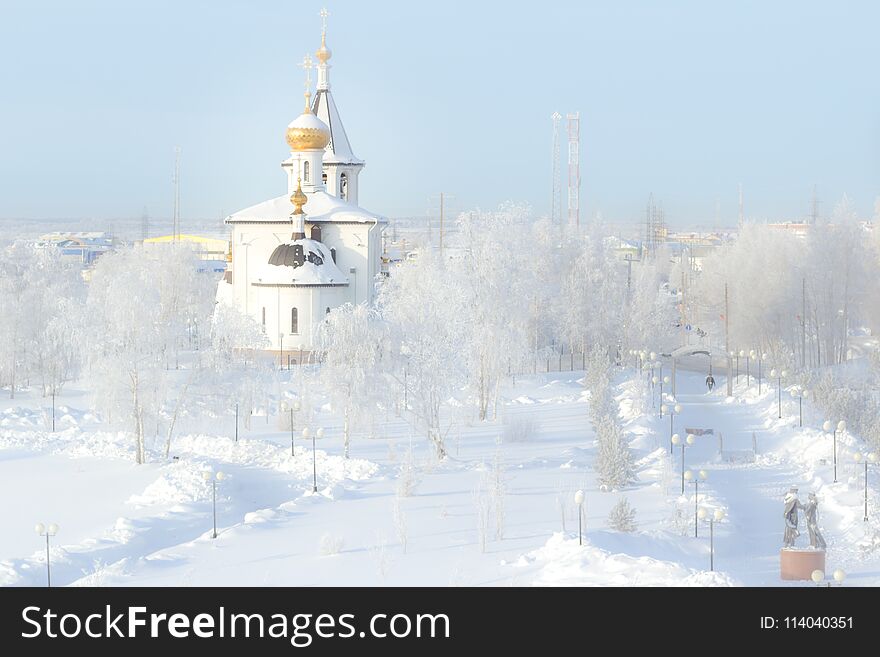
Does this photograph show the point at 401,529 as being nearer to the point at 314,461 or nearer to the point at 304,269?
the point at 314,461

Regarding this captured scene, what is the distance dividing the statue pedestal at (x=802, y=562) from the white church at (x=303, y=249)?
22.0 meters

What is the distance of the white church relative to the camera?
118 ft

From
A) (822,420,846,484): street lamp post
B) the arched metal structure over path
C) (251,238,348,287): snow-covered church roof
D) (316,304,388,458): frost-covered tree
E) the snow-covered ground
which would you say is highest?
(251,238,348,287): snow-covered church roof

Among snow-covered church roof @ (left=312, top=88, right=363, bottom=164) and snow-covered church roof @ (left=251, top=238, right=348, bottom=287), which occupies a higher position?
snow-covered church roof @ (left=312, top=88, right=363, bottom=164)

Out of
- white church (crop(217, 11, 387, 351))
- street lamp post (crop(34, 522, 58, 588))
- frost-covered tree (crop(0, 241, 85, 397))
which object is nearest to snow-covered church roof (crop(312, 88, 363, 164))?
white church (crop(217, 11, 387, 351))

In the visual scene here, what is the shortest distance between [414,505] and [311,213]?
21498 millimetres

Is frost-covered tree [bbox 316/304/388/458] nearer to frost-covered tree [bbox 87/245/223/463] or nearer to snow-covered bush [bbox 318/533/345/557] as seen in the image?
frost-covered tree [bbox 87/245/223/463]

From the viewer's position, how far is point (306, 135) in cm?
3944

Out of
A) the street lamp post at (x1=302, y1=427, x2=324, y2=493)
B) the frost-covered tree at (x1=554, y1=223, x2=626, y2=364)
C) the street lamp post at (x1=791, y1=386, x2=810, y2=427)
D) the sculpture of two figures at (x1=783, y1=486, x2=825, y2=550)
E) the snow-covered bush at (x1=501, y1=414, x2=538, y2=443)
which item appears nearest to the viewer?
the sculpture of two figures at (x1=783, y1=486, x2=825, y2=550)

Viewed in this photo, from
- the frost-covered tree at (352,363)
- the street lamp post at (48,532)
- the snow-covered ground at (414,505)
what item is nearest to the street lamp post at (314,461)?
the snow-covered ground at (414,505)

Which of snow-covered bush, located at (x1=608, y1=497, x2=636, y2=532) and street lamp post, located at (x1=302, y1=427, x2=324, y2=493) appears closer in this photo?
snow-covered bush, located at (x1=608, y1=497, x2=636, y2=532)

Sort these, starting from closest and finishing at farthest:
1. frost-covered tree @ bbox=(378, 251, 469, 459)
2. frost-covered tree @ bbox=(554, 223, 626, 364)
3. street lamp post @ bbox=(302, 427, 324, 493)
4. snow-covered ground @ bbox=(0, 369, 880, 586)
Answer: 1. snow-covered ground @ bbox=(0, 369, 880, 586)
2. street lamp post @ bbox=(302, 427, 324, 493)
3. frost-covered tree @ bbox=(378, 251, 469, 459)
4. frost-covered tree @ bbox=(554, 223, 626, 364)

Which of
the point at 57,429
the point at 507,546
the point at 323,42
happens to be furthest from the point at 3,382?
the point at 507,546

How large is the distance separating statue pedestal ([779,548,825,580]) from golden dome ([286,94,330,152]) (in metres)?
27.8
